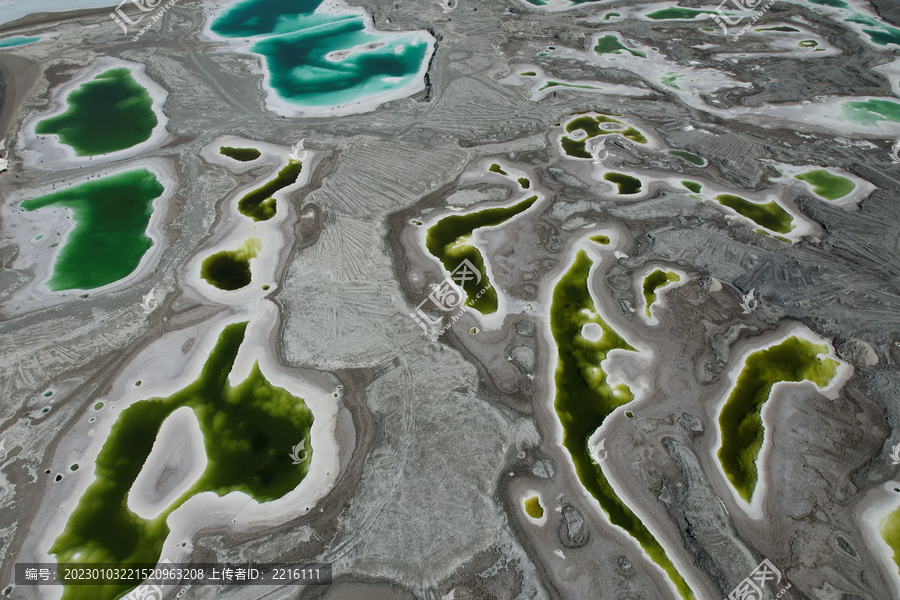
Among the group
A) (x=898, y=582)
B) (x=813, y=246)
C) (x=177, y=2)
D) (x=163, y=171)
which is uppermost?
(x=177, y=2)

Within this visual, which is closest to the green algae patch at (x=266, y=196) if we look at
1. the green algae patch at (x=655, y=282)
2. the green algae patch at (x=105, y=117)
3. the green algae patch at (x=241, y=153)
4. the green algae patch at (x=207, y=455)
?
the green algae patch at (x=241, y=153)

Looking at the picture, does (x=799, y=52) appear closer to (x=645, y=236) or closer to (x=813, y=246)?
(x=813, y=246)

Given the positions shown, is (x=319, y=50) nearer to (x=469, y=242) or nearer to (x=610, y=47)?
(x=610, y=47)

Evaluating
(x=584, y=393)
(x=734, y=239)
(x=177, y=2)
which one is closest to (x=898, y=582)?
(x=584, y=393)

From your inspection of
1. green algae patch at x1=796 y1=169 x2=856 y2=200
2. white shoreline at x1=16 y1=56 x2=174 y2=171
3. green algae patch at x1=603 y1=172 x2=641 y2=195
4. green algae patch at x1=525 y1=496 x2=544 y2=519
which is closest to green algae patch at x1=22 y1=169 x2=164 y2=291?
white shoreline at x1=16 y1=56 x2=174 y2=171

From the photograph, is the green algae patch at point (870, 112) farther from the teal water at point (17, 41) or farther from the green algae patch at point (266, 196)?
the teal water at point (17, 41)

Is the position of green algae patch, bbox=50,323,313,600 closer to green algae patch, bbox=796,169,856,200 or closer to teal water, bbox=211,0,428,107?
teal water, bbox=211,0,428,107
